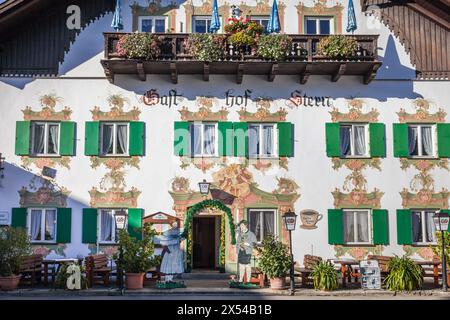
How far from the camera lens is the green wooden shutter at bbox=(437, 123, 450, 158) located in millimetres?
19750

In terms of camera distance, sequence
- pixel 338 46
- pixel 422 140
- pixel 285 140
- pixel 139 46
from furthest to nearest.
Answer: pixel 422 140 < pixel 285 140 < pixel 338 46 < pixel 139 46

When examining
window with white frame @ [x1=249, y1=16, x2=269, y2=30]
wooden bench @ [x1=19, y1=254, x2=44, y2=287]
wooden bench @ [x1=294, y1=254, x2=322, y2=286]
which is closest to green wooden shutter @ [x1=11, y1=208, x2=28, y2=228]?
wooden bench @ [x1=19, y1=254, x2=44, y2=287]

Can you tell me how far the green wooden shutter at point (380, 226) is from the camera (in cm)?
1928

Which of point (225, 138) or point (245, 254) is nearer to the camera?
point (245, 254)

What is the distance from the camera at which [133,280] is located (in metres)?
16.6

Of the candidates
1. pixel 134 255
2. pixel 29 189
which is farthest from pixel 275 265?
pixel 29 189

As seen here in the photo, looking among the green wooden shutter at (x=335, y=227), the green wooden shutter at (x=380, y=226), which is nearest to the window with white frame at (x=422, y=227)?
the green wooden shutter at (x=380, y=226)

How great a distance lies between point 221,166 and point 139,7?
6261 millimetres

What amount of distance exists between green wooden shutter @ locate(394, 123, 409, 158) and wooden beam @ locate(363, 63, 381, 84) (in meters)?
1.76

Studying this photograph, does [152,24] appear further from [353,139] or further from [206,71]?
[353,139]

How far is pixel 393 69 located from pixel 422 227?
214 inches

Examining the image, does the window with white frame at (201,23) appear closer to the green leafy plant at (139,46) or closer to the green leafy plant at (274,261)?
the green leafy plant at (139,46)

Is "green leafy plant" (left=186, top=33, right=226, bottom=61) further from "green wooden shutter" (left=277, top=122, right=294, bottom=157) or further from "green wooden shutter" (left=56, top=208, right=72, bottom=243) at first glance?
"green wooden shutter" (left=56, top=208, right=72, bottom=243)

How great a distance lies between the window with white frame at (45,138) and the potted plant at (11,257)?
372 cm
